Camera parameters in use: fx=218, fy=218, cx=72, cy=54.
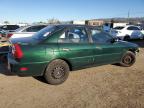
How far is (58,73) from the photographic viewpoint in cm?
579

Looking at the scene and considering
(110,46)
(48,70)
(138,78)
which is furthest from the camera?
(110,46)

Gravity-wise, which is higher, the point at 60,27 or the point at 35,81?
the point at 60,27

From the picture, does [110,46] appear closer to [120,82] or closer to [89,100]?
[120,82]

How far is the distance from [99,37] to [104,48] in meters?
0.37

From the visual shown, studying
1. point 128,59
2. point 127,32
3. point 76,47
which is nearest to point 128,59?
point 128,59

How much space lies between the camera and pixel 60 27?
601 cm

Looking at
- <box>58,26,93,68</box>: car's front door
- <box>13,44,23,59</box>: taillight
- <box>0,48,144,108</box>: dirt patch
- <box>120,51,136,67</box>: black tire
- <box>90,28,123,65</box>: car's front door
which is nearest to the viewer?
<box>0,48,144,108</box>: dirt patch

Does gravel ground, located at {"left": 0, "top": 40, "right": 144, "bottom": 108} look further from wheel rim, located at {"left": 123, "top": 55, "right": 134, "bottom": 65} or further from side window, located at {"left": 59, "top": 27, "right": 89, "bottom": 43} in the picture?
side window, located at {"left": 59, "top": 27, "right": 89, "bottom": 43}

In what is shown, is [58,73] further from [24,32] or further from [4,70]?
[24,32]

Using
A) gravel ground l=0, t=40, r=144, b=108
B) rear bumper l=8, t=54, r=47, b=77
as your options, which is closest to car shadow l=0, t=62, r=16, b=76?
gravel ground l=0, t=40, r=144, b=108

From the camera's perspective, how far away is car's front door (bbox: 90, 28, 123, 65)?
6523 millimetres

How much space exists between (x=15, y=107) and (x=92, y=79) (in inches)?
103

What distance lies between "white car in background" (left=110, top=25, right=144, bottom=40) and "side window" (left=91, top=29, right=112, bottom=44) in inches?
438

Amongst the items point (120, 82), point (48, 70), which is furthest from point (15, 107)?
point (120, 82)
